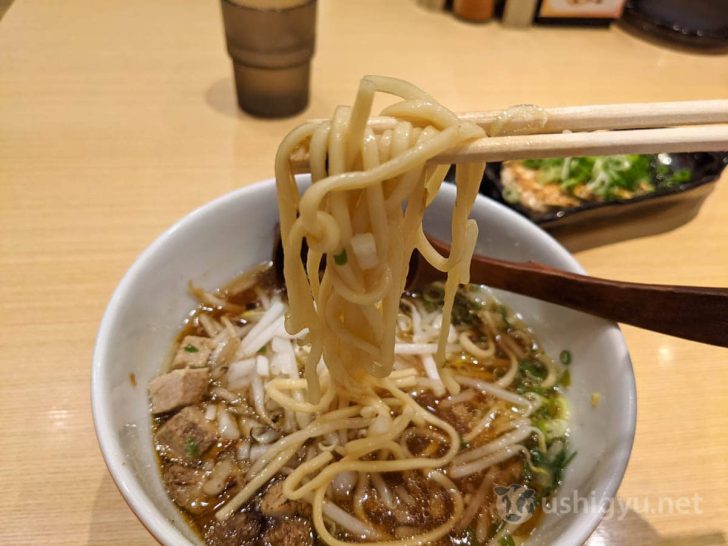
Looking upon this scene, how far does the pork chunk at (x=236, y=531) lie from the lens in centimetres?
116

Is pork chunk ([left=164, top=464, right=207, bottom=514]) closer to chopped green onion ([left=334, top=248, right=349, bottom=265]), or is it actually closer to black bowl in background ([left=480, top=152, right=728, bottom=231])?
chopped green onion ([left=334, top=248, right=349, bottom=265])

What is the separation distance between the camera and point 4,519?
3.96 feet

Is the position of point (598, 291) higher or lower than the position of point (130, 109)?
higher

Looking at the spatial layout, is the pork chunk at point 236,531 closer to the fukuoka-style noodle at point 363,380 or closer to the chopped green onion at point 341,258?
the fukuoka-style noodle at point 363,380

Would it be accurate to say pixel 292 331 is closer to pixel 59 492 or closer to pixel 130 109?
pixel 59 492

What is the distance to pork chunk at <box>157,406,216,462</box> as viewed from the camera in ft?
4.21

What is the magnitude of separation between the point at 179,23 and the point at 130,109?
3.30 ft

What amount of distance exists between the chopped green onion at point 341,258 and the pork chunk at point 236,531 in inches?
24.9

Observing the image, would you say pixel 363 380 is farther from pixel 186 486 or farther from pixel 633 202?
pixel 633 202

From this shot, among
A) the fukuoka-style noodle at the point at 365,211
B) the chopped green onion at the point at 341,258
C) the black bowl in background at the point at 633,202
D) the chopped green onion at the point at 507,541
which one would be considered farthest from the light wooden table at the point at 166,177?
the chopped green onion at the point at 341,258

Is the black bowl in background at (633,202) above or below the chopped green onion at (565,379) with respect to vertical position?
above

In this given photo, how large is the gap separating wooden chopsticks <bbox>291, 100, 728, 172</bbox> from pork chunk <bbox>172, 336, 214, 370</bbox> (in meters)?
0.71

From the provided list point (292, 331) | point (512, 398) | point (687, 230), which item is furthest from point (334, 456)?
point (687, 230)

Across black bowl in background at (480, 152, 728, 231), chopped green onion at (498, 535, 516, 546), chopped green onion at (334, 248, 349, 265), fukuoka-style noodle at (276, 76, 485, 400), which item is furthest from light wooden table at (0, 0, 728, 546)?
chopped green onion at (334, 248, 349, 265)
